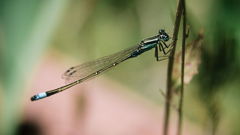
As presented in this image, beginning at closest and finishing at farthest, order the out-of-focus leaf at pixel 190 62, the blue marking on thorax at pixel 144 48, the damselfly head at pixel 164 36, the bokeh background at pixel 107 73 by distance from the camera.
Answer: the out-of-focus leaf at pixel 190 62
the bokeh background at pixel 107 73
the damselfly head at pixel 164 36
the blue marking on thorax at pixel 144 48

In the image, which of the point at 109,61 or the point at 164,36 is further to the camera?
A: the point at 109,61

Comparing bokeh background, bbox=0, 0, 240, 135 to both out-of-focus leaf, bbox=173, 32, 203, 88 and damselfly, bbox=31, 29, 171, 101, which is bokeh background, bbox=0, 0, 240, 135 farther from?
out-of-focus leaf, bbox=173, 32, 203, 88

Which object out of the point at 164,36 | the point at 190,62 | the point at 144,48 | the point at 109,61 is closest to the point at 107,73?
the point at 109,61

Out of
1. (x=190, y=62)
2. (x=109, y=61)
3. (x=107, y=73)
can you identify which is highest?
(x=107, y=73)

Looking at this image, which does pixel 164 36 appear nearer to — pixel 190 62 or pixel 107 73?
pixel 190 62

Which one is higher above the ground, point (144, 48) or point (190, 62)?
point (144, 48)

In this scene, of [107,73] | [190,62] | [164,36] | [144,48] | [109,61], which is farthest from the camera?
[107,73]

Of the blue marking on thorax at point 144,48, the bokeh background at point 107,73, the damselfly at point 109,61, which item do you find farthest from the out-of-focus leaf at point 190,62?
the blue marking on thorax at point 144,48

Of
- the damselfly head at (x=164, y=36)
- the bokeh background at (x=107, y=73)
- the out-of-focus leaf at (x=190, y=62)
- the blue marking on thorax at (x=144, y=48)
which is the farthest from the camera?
the blue marking on thorax at (x=144, y=48)

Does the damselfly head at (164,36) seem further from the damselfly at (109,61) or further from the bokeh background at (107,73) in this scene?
the bokeh background at (107,73)
